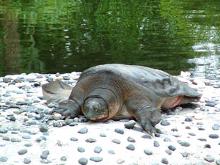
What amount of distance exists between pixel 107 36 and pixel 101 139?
8389 mm

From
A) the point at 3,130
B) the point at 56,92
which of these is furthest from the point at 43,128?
the point at 56,92

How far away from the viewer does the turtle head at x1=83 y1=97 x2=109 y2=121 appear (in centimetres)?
517

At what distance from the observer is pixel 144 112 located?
5.26 metres

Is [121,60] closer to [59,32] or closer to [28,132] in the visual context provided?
[59,32]

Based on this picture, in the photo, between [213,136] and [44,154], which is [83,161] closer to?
[44,154]

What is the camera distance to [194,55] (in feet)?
35.4

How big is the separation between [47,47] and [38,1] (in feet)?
34.6

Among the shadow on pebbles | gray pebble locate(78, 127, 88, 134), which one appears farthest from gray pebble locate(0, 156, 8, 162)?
gray pebble locate(78, 127, 88, 134)

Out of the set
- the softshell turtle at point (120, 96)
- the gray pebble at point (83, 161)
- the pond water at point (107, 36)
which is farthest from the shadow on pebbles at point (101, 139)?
the pond water at point (107, 36)

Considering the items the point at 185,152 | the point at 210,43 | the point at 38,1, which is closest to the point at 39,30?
the point at 210,43

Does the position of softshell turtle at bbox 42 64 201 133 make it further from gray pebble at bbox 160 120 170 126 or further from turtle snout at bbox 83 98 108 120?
gray pebble at bbox 160 120 170 126

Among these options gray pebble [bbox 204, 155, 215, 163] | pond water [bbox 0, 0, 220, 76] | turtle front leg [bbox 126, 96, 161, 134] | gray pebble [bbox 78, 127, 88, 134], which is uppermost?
turtle front leg [bbox 126, 96, 161, 134]

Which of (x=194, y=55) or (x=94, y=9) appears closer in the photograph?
(x=194, y=55)

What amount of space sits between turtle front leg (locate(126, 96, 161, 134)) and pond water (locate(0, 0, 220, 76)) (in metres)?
3.95
